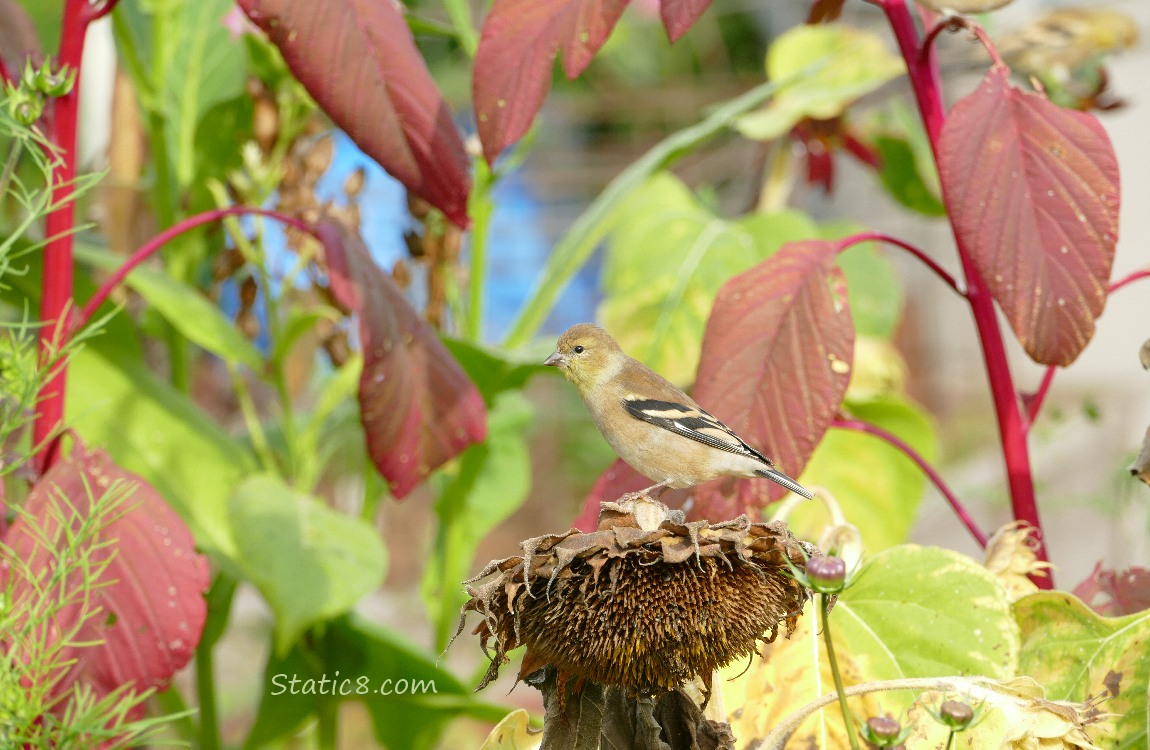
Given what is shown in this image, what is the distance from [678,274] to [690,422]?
68cm

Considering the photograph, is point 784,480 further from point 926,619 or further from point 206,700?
point 206,700

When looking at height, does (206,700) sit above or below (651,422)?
below

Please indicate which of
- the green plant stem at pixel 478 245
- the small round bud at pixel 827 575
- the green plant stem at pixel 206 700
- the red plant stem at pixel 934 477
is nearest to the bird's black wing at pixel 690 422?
the red plant stem at pixel 934 477

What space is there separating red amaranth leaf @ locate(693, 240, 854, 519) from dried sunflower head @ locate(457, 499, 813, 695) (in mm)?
260

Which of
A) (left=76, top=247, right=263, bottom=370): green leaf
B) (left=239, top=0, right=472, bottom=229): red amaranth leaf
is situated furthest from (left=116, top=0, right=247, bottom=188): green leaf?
(left=239, top=0, right=472, bottom=229): red amaranth leaf

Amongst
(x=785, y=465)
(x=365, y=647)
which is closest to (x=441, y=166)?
(x=785, y=465)

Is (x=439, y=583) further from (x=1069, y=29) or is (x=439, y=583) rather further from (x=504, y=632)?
(x=1069, y=29)

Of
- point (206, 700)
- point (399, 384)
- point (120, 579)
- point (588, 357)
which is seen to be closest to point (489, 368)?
point (588, 357)

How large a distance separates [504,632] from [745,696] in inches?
12.3

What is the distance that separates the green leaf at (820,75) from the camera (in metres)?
1.75

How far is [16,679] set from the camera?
2.69 feet

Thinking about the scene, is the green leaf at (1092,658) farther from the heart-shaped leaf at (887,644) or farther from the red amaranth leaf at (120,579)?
the red amaranth leaf at (120,579)

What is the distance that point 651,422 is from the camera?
1304mm

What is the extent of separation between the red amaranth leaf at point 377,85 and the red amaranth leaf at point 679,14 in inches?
9.8
